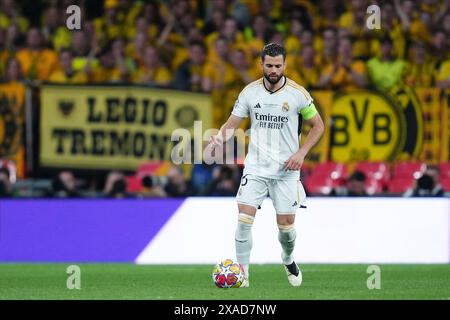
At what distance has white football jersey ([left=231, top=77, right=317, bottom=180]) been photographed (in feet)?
38.7

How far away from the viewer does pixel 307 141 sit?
11.6 meters

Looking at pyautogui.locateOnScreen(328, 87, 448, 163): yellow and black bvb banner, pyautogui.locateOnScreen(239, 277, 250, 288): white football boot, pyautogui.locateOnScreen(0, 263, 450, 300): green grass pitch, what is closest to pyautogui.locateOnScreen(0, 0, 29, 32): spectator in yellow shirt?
pyautogui.locateOnScreen(328, 87, 448, 163): yellow and black bvb banner

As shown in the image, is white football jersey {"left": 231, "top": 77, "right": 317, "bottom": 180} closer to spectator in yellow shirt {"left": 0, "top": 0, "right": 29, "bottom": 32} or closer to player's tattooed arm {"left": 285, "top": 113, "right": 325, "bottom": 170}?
player's tattooed arm {"left": 285, "top": 113, "right": 325, "bottom": 170}

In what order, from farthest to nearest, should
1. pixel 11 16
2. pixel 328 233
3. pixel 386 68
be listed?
pixel 11 16
pixel 386 68
pixel 328 233

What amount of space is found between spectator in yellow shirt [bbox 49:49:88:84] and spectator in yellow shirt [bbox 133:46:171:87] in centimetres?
87

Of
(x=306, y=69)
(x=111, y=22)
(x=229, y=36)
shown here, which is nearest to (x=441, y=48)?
(x=306, y=69)

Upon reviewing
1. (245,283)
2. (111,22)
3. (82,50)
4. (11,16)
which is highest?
(11,16)

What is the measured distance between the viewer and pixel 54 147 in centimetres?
1808

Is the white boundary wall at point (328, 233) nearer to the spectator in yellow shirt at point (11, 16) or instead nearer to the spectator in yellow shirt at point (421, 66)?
the spectator in yellow shirt at point (421, 66)

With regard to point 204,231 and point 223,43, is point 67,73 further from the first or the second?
point 204,231

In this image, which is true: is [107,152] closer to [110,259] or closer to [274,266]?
[110,259]

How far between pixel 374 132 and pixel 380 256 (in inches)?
95.3

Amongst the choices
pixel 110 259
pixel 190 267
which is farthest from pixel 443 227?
pixel 110 259

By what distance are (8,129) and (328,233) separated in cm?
521
